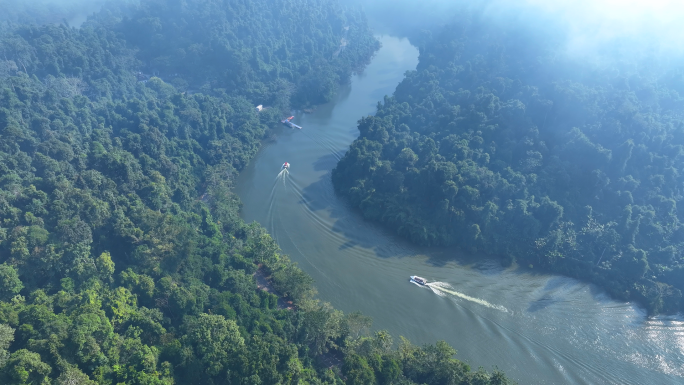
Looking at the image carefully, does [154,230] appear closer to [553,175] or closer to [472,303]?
[472,303]

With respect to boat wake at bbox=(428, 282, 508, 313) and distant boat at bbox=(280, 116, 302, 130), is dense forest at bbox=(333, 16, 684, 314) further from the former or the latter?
distant boat at bbox=(280, 116, 302, 130)

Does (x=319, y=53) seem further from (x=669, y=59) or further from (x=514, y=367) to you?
(x=514, y=367)

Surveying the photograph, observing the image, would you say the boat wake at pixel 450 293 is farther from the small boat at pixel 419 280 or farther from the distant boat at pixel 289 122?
the distant boat at pixel 289 122

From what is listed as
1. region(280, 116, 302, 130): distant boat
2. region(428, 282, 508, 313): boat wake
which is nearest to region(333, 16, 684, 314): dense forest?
region(428, 282, 508, 313): boat wake

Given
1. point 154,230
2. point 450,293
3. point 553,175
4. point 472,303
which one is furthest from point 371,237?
point 154,230

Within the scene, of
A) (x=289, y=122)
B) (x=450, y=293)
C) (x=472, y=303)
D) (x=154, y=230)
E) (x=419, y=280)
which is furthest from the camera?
(x=289, y=122)

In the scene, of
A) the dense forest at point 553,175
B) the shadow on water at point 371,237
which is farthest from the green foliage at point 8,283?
the dense forest at point 553,175

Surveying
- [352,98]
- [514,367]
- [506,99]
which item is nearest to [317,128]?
[352,98]
